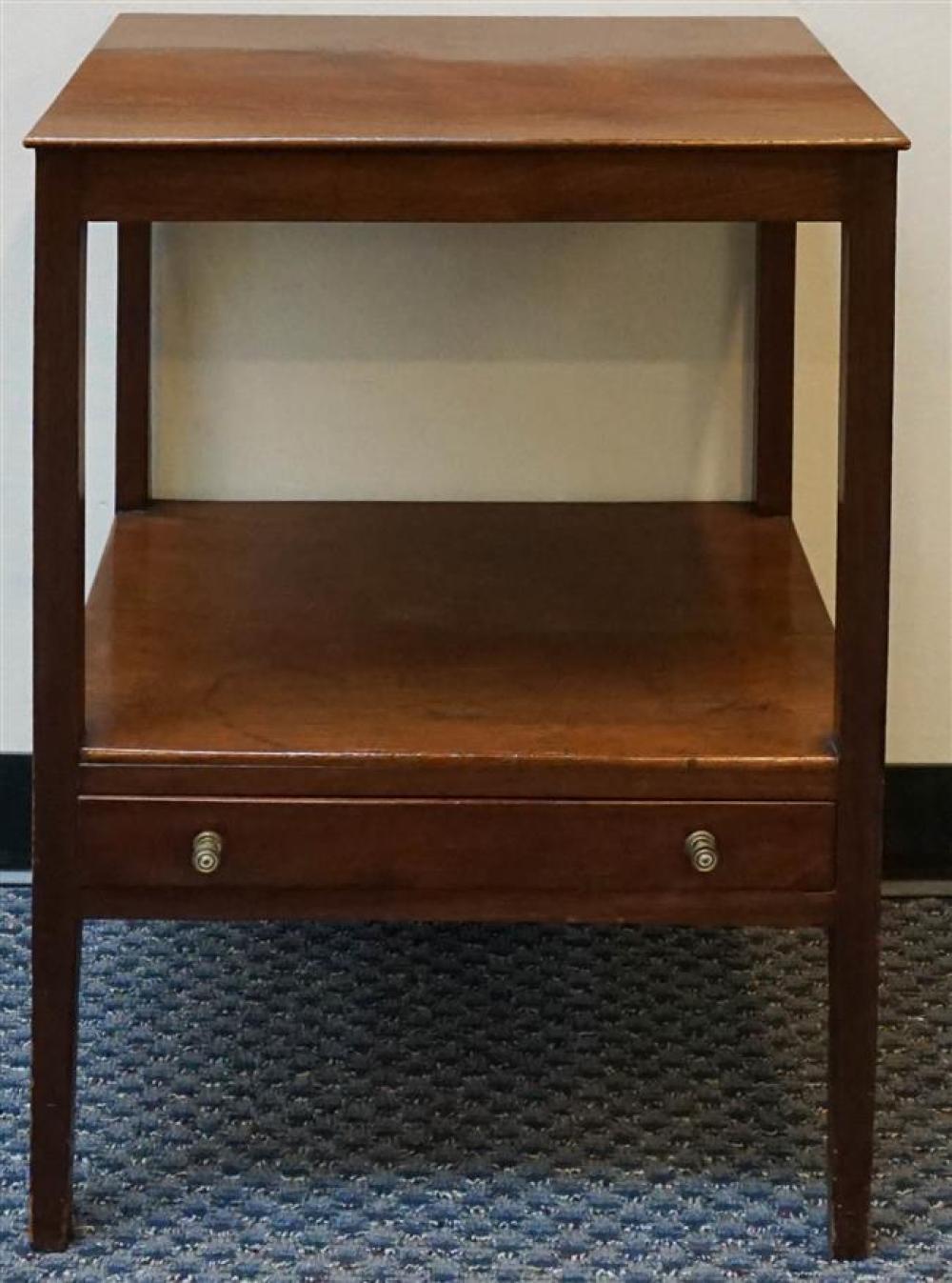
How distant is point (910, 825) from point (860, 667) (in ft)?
2.08

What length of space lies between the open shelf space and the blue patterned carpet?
0.96ft

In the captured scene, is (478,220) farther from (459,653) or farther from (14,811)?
(14,811)

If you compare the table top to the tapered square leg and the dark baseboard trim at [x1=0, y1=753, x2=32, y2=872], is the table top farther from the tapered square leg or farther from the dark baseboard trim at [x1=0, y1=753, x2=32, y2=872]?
the dark baseboard trim at [x1=0, y1=753, x2=32, y2=872]

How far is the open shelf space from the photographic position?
4.31 feet

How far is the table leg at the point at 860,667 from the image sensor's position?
48.1 inches

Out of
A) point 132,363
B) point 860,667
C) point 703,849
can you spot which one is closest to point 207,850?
point 703,849

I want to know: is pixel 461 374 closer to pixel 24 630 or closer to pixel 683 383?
pixel 683 383

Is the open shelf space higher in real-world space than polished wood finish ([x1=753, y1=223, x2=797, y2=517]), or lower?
lower

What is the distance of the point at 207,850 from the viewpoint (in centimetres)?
132

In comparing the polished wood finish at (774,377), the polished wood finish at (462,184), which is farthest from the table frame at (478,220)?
the polished wood finish at (774,377)

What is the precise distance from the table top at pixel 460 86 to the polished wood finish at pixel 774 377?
0.19 m

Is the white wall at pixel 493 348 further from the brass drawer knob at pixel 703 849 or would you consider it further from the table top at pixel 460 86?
the brass drawer knob at pixel 703 849

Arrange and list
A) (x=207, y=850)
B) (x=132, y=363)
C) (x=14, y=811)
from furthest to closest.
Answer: (x=14, y=811) → (x=132, y=363) → (x=207, y=850)

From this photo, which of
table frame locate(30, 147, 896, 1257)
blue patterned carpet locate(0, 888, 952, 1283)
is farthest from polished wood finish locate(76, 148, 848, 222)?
blue patterned carpet locate(0, 888, 952, 1283)
